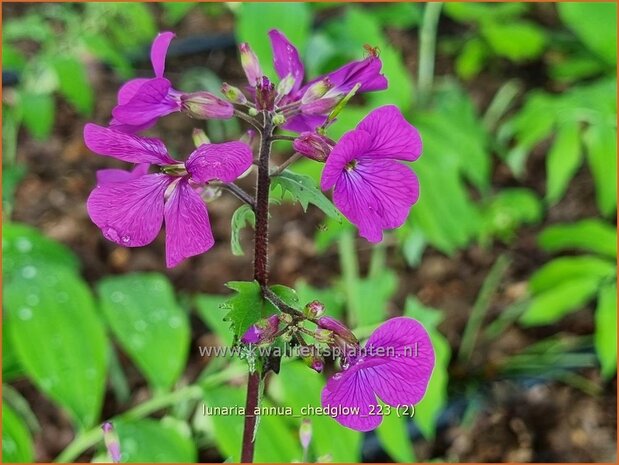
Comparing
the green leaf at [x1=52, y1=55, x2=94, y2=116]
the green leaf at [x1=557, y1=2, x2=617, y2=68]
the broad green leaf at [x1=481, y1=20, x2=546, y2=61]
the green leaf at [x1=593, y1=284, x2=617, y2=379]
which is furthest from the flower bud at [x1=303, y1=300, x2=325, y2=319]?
the broad green leaf at [x1=481, y1=20, x2=546, y2=61]

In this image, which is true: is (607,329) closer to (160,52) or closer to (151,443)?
(151,443)

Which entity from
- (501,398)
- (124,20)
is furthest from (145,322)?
(124,20)

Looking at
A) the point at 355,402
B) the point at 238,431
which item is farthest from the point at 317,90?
the point at 238,431

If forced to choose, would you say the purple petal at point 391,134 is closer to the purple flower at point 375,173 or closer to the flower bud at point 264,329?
the purple flower at point 375,173

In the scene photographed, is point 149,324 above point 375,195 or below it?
below

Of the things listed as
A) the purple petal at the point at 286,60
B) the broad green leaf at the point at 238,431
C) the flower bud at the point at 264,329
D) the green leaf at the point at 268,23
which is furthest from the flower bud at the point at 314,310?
the green leaf at the point at 268,23

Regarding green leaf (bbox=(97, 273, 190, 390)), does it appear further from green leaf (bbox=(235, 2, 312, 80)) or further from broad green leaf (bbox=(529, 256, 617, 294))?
broad green leaf (bbox=(529, 256, 617, 294))
